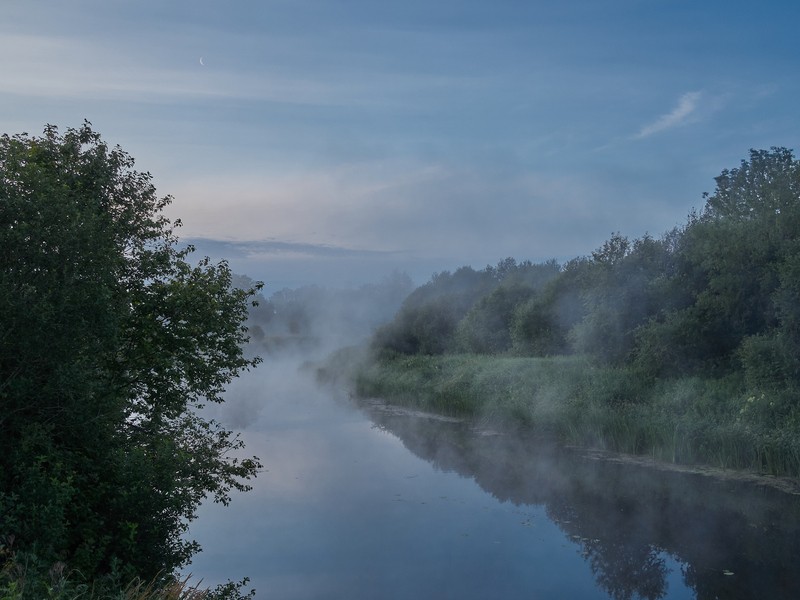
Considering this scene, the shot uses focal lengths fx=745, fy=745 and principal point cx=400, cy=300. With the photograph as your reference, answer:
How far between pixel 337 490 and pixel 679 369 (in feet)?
37.8

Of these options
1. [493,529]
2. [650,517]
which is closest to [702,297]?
[650,517]

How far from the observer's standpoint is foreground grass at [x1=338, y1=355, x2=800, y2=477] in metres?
17.5

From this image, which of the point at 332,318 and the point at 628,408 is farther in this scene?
the point at 332,318

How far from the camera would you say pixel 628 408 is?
21688mm

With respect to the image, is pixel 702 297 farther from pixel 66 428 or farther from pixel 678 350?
pixel 66 428

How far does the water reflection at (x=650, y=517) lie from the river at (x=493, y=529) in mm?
38

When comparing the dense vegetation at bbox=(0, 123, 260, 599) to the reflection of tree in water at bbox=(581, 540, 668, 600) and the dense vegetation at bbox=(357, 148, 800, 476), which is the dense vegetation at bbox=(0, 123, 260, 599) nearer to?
the reflection of tree in water at bbox=(581, 540, 668, 600)

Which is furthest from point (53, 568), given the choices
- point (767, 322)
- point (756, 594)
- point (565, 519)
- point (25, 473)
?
point (767, 322)

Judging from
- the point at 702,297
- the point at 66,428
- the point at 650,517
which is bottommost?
the point at 650,517

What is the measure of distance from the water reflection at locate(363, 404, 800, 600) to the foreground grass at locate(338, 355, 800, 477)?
0.96 metres

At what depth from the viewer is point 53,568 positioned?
6.93m

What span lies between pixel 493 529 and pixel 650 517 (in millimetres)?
3286

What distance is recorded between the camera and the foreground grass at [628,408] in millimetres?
17469

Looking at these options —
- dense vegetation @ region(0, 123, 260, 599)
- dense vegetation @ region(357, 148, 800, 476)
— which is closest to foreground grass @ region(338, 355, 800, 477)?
dense vegetation @ region(357, 148, 800, 476)
